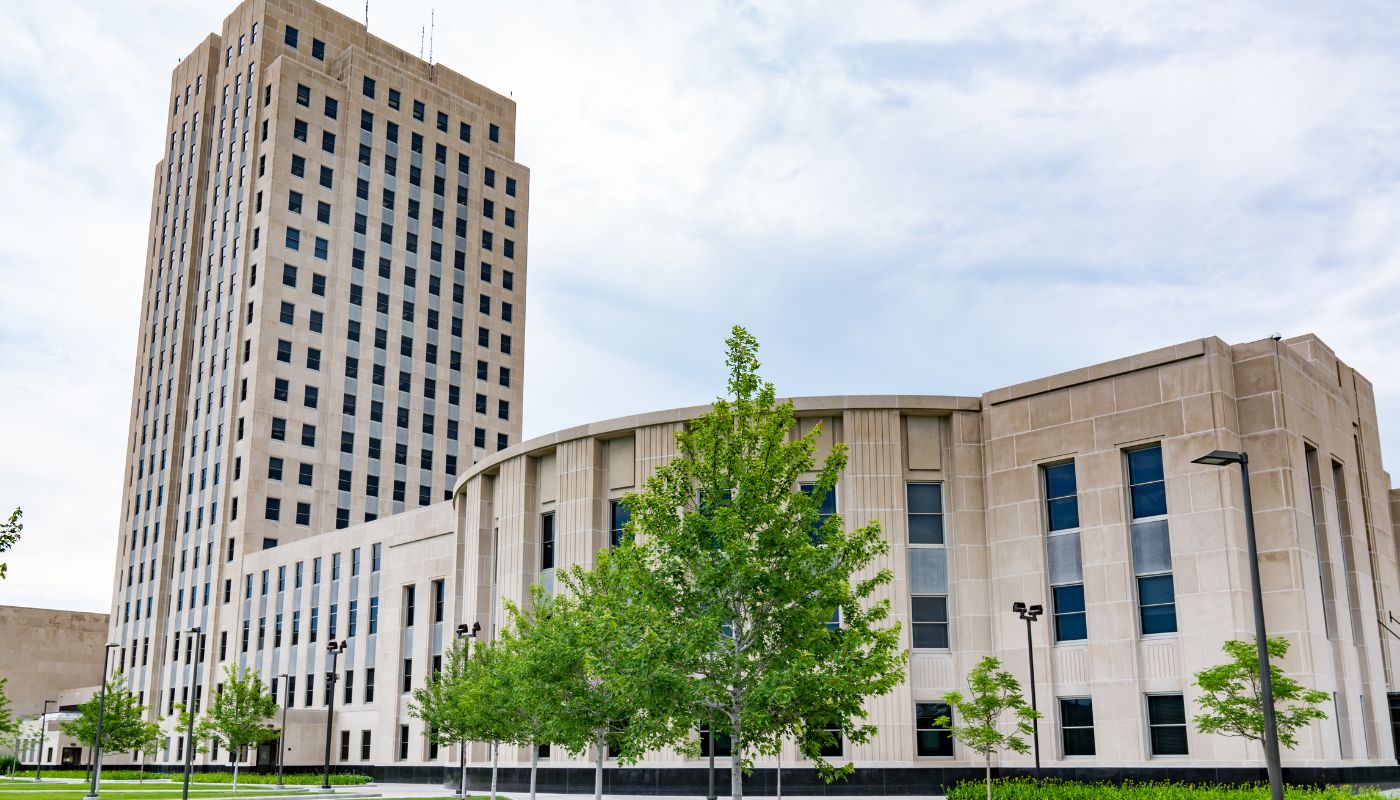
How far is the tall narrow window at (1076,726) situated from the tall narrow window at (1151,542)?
11.4 feet

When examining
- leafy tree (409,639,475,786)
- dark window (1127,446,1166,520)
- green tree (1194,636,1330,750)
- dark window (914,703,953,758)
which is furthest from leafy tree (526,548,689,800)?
dark window (1127,446,1166,520)

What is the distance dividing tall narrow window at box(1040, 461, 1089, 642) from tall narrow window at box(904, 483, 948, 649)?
4146 millimetres

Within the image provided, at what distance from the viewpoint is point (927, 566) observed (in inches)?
1779

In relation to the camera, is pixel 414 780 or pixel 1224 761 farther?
pixel 414 780

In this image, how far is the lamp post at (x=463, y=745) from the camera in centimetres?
4791

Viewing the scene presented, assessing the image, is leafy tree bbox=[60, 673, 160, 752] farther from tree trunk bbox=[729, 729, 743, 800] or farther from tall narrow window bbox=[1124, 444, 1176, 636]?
tall narrow window bbox=[1124, 444, 1176, 636]

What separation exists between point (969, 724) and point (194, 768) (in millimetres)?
68534

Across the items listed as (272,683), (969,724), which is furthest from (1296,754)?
(272,683)

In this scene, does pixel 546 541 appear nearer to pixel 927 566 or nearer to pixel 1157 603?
pixel 927 566

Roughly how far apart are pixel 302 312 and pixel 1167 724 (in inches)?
3013

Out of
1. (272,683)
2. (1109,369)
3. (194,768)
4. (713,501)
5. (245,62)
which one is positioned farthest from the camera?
(245,62)

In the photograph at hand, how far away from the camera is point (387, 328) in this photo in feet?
330

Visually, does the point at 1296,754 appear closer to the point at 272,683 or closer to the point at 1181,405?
the point at 1181,405

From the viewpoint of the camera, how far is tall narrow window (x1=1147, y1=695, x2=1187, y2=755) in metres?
38.3
